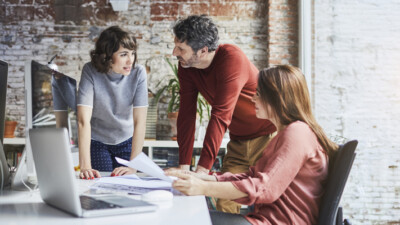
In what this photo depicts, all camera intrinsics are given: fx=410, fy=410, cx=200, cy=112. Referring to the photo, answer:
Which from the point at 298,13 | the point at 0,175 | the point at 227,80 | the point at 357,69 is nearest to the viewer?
the point at 0,175

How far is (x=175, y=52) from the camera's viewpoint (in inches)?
81.5

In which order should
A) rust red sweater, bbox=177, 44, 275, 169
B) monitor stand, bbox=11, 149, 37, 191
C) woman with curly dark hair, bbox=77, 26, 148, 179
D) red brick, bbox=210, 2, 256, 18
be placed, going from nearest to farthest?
monitor stand, bbox=11, 149, 37, 191, rust red sweater, bbox=177, 44, 275, 169, woman with curly dark hair, bbox=77, 26, 148, 179, red brick, bbox=210, 2, 256, 18

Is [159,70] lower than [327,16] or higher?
lower

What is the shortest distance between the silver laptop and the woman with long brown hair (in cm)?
24

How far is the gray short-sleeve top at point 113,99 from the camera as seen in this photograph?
2.32 metres

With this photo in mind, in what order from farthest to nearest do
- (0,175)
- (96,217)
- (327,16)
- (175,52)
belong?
(327,16)
(175,52)
(0,175)
(96,217)

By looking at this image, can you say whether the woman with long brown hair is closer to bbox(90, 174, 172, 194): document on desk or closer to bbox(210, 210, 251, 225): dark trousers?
bbox(210, 210, 251, 225): dark trousers

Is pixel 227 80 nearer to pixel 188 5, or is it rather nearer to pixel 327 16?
pixel 327 16

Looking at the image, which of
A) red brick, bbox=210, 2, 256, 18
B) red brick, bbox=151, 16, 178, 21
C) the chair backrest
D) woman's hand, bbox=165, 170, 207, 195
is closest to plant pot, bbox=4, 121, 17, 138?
red brick, bbox=151, 16, 178, 21

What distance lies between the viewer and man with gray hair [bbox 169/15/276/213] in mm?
1870

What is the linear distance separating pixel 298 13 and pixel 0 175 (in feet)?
11.7

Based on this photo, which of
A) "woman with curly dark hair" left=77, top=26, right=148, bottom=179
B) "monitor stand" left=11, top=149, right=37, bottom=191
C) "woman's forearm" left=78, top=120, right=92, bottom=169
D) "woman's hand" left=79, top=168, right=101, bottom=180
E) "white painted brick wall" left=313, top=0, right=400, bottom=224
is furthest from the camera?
"white painted brick wall" left=313, top=0, right=400, bottom=224

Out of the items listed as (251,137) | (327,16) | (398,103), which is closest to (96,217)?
(251,137)

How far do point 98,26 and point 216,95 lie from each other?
3.01 metres
